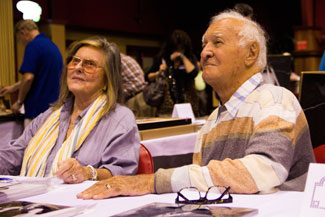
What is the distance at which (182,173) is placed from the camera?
1440 millimetres

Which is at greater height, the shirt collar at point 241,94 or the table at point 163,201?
the shirt collar at point 241,94

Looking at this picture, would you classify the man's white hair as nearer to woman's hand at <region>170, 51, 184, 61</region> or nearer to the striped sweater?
the striped sweater

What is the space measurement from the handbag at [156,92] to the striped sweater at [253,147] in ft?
7.68

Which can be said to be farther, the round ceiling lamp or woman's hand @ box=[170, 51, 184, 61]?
the round ceiling lamp

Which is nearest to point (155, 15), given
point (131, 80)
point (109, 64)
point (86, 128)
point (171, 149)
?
point (131, 80)

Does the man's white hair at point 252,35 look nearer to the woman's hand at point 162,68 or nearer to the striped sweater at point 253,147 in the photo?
the striped sweater at point 253,147

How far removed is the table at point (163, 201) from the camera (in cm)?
117

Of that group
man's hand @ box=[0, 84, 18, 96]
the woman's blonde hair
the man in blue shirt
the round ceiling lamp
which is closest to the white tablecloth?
the woman's blonde hair

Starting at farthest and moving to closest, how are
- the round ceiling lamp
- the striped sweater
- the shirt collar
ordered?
the round ceiling lamp < the shirt collar < the striped sweater

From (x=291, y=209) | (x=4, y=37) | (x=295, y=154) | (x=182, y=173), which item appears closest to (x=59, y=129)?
(x=182, y=173)

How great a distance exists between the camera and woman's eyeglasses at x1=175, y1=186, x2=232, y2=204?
4.01 feet

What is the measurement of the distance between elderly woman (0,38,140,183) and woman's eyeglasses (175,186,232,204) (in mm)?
666

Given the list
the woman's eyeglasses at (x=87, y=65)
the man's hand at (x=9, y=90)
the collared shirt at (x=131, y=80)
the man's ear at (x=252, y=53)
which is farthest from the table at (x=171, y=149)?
the man's hand at (x=9, y=90)

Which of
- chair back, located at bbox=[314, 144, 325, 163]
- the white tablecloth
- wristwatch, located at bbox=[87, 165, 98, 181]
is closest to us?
chair back, located at bbox=[314, 144, 325, 163]
